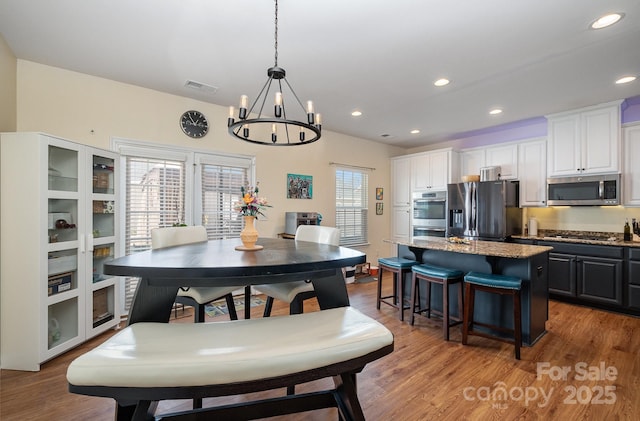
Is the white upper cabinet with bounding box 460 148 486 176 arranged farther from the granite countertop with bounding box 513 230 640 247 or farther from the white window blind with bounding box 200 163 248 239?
the white window blind with bounding box 200 163 248 239

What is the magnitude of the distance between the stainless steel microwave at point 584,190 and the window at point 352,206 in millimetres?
2930

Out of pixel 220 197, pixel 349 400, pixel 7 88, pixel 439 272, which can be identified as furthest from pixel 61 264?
pixel 439 272

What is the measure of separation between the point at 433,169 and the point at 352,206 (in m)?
1.67

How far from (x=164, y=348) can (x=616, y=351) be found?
3598mm

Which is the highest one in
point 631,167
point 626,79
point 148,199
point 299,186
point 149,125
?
point 626,79

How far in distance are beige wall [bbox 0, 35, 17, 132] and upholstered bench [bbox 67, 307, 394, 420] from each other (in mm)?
2789

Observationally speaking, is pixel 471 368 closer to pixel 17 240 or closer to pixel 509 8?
pixel 509 8

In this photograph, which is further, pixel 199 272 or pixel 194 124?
pixel 194 124

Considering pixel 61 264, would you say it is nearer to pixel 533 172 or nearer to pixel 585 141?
pixel 533 172

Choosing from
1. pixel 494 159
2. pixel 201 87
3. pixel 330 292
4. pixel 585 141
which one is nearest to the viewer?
pixel 330 292

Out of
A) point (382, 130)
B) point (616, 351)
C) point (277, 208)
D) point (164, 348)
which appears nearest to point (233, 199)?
point (277, 208)

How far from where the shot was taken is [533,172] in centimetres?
448

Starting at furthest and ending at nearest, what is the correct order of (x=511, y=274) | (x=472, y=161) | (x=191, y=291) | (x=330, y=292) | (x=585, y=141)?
(x=472, y=161)
(x=585, y=141)
(x=511, y=274)
(x=191, y=291)
(x=330, y=292)

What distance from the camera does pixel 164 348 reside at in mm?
951
